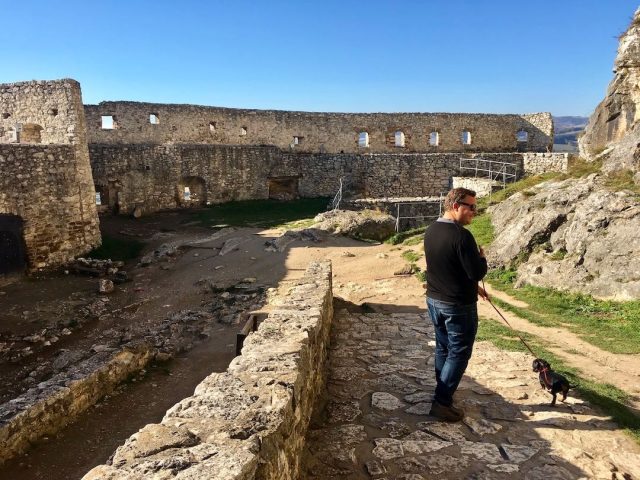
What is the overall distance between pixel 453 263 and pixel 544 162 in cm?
2256

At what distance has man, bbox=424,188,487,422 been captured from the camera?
147 inches

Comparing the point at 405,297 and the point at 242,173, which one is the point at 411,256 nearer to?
the point at 405,297

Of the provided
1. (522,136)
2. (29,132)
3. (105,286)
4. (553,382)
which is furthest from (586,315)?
(522,136)

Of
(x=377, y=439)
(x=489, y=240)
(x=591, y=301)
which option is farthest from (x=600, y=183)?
(x=377, y=439)

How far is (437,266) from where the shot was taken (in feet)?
12.7

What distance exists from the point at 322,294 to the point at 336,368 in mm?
1023

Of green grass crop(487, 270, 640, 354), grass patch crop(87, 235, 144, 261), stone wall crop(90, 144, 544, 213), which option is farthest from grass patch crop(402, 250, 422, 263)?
stone wall crop(90, 144, 544, 213)

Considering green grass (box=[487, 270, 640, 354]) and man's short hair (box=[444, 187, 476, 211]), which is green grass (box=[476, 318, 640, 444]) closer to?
green grass (box=[487, 270, 640, 354])

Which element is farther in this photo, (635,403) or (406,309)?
(406,309)

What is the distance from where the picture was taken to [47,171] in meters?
13.9

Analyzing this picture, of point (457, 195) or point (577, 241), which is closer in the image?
point (457, 195)

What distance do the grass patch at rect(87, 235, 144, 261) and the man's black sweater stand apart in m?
13.4

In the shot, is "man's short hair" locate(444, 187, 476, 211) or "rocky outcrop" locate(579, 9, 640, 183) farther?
"rocky outcrop" locate(579, 9, 640, 183)

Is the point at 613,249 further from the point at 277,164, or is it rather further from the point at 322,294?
the point at 277,164
